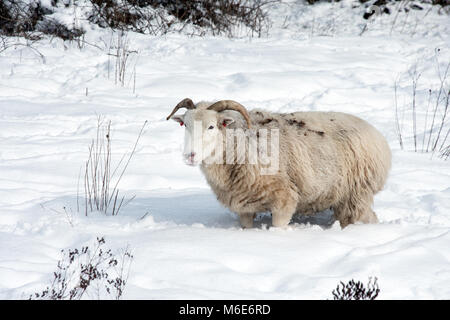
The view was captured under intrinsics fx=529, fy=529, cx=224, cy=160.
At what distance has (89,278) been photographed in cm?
339

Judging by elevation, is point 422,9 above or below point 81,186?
above

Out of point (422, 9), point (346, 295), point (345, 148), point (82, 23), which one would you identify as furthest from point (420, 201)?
point (422, 9)

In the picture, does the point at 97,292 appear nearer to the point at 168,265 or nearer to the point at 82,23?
the point at 168,265

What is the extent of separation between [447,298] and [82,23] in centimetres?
1076

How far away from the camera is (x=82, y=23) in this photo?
40.0ft

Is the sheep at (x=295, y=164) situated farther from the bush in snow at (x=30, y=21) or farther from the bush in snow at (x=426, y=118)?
the bush in snow at (x=30, y=21)

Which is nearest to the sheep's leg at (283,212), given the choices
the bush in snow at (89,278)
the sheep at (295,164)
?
the sheep at (295,164)

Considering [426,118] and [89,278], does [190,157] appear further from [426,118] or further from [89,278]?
[426,118]

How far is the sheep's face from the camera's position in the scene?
4641mm

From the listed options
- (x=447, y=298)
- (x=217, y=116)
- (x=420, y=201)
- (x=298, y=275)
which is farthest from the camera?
(x=420, y=201)

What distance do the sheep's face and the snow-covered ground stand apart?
674mm

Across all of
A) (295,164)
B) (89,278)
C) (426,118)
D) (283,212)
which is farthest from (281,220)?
(426,118)

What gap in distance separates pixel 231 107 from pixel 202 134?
39 centimetres

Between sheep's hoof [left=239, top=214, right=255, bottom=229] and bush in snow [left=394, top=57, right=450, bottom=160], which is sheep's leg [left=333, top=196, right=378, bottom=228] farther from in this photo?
bush in snow [left=394, top=57, right=450, bottom=160]
